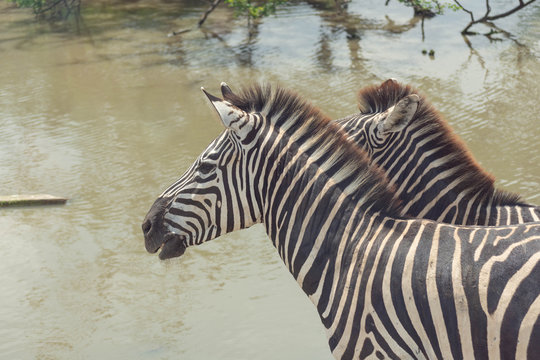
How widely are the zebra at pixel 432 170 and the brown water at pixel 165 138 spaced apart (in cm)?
171

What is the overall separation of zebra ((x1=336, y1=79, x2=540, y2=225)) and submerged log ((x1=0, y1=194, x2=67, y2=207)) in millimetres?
4679

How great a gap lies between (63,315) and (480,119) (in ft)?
20.3

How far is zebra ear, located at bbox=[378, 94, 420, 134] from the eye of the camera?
12.2 feet

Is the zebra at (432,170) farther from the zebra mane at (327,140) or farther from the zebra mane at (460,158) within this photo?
the zebra mane at (327,140)

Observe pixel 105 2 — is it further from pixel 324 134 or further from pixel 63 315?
pixel 324 134

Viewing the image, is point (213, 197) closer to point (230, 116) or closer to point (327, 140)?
point (230, 116)

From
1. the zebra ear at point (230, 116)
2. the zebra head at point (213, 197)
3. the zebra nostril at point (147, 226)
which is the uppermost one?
the zebra ear at point (230, 116)

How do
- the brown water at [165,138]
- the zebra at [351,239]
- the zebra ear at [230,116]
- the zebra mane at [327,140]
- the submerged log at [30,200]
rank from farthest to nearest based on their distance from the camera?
the submerged log at [30,200] → the brown water at [165,138] → the zebra ear at [230,116] → the zebra mane at [327,140] → the zebra at [351,239]

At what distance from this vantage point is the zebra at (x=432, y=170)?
11.8 ft

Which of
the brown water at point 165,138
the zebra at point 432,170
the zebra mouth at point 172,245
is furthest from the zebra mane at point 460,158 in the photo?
the brown water at point 165,138

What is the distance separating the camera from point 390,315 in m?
2.66

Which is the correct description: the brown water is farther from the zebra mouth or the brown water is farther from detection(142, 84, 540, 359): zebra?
detection(142, 84, 540, 359): zebra

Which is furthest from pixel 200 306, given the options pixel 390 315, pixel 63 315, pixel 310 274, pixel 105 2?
pixel 105 2

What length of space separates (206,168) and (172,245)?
0.44m
